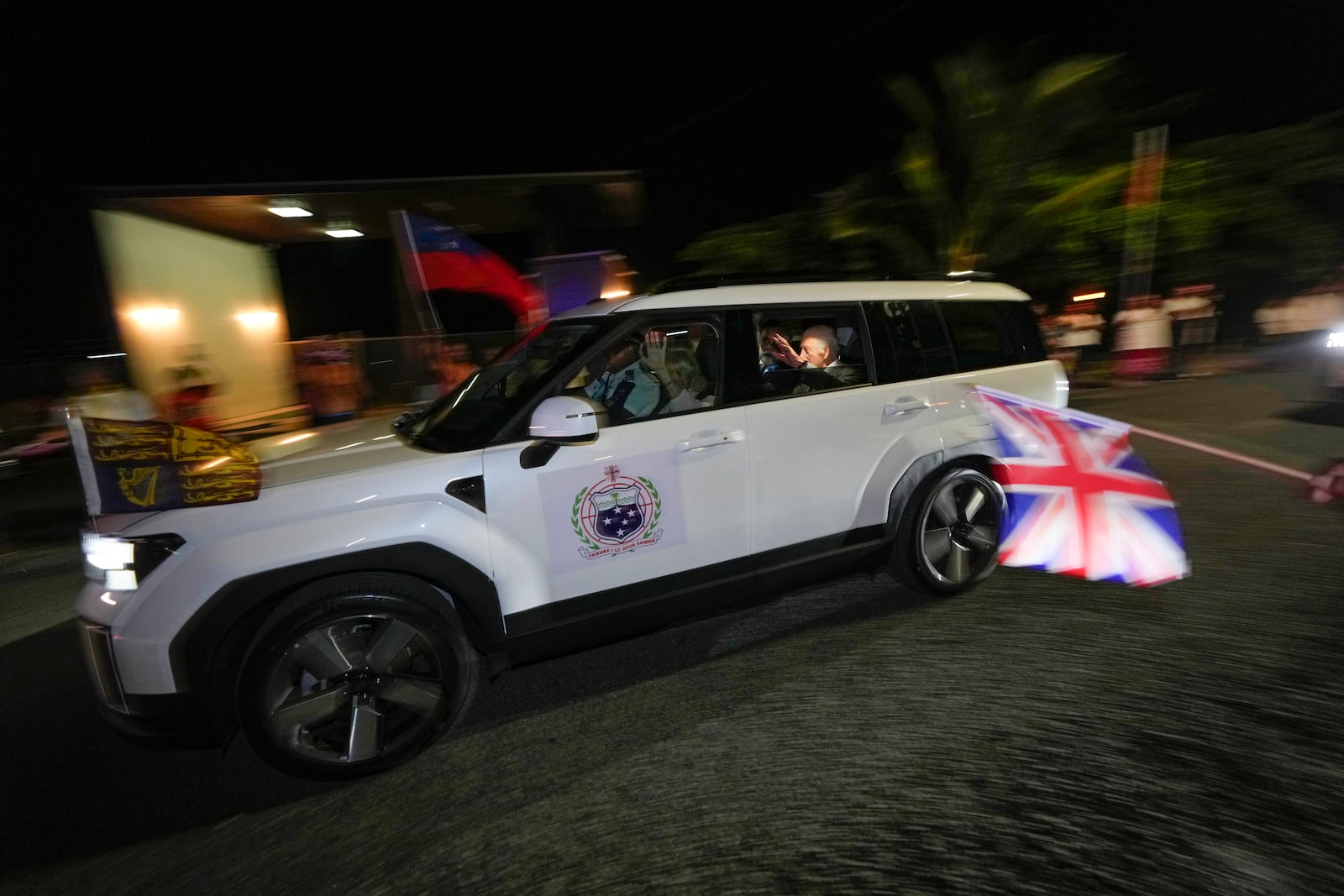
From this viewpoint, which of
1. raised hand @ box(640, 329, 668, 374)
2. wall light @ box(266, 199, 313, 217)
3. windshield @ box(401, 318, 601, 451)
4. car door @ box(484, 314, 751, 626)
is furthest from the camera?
wall light @ box(266, 199, 313, 217)

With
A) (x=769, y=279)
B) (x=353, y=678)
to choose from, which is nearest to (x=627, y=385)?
(x=769, y=279)

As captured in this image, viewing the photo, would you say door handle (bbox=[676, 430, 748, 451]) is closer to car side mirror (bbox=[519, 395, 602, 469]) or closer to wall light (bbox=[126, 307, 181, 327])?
car side mirror (bbox=[519, 395, 602, 469])

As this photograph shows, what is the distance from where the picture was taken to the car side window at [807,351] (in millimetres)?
3506

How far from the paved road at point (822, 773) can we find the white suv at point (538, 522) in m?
0.35

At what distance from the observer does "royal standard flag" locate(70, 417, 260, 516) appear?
255 cm

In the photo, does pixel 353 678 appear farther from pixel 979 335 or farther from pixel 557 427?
pixel 979 335

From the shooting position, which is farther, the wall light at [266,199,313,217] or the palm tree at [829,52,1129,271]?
the palm tree at [829,52,1129,271]

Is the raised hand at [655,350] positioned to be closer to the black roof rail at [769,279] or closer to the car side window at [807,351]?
the black roof rail at [769,279]

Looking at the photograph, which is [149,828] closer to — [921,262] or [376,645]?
[376,645]

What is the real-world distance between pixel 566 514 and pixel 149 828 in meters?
1.90

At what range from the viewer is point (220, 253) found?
13758 millimetres

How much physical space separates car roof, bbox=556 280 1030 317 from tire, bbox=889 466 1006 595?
3.41 feet

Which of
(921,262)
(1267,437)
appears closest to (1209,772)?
(1267,437)

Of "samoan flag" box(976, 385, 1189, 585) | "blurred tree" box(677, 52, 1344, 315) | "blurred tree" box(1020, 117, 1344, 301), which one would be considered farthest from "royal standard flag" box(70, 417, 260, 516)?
"blurred tree" box(1020, 117, 1344, 301)
